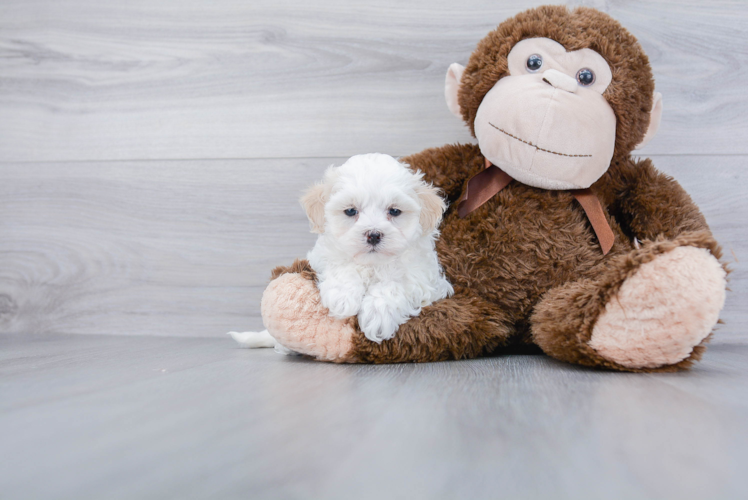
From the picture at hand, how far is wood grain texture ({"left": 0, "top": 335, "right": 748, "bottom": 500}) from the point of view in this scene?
36 centimetres

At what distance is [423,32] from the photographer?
1.15 metres

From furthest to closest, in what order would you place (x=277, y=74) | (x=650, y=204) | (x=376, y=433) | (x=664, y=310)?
1. (x=277, y=74)
2. (x=650, y=204)
3. (x=664, y=310)
4. (x=376, y=433)

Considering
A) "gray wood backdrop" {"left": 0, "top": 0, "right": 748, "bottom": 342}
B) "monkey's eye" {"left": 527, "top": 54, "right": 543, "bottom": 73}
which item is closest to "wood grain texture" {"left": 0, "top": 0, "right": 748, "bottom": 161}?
"gray wood backdrop" {"left": 0, "top": 0, "right": 748, "bottom": 342}

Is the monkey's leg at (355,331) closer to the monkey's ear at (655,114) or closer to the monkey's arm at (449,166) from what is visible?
the monkey's arm at (449,166)

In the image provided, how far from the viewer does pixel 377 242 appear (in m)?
0.76

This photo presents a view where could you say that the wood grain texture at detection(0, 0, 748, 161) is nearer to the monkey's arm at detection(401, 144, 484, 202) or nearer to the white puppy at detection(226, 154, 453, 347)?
the monkey's arm at detection(401, 144, 484, 202)

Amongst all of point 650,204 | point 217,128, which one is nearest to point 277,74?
point 217,128

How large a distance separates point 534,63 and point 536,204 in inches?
9.0

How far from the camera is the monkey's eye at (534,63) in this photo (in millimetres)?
852

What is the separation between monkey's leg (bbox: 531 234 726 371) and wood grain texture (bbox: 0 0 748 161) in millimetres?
531

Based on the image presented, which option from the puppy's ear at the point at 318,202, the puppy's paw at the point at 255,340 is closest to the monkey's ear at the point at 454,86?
the puppy's ear at the point at 318,202

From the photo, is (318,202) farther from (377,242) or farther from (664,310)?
(664,310)

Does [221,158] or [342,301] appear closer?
[342,301]

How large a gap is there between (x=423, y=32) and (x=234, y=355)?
2.58 ft
